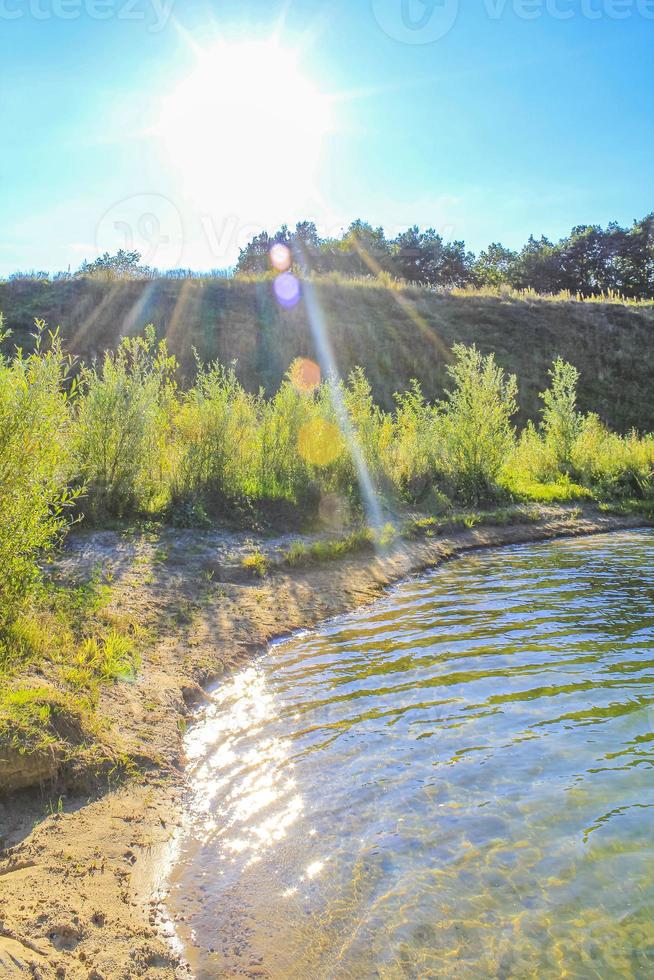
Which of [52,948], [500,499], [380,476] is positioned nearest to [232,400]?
[380,476]

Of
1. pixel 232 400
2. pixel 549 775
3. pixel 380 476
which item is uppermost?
pixel 232 400

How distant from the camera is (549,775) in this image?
3889 millimetres

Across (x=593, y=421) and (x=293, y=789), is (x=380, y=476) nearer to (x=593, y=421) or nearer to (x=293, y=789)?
(x=593, y=421)

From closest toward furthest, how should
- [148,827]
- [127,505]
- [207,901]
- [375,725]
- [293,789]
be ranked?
[207,901] → [148,827] → [293,789] → [375,725] → [127,505]

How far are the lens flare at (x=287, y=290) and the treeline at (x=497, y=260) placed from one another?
26.8 meters

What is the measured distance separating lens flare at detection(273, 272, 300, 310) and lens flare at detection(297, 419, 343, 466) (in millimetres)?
17779

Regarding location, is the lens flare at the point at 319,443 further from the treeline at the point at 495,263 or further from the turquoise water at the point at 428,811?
the treeline at the point at 495,263

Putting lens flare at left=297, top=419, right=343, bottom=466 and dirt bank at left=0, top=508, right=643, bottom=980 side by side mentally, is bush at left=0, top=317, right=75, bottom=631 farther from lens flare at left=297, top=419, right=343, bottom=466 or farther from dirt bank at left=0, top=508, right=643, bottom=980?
lens flare at left=297, top=419, right=343, bottom=466

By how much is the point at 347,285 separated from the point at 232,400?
21.4m

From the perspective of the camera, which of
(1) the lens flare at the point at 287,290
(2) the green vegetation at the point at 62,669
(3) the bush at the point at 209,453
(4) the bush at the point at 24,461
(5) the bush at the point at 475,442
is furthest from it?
(1) the lens flare at the point at 287,290

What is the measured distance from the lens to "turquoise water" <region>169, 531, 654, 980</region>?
8.99 ft

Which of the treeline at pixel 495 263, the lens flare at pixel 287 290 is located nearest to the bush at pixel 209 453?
the lens flare at pixel 287 290

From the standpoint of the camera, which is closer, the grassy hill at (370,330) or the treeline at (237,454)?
the treeline at (237,454)

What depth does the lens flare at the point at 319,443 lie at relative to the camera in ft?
38.7
